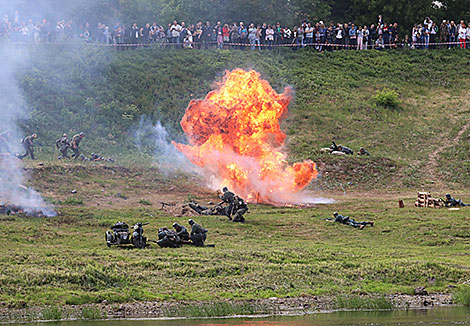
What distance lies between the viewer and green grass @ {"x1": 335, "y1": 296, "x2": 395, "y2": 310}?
22.4 meters

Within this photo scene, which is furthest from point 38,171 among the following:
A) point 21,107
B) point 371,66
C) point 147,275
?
point 371,66

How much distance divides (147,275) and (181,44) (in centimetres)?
4421

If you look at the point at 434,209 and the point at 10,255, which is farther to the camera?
the point at 434,209

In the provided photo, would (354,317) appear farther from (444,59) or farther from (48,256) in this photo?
(444,59)

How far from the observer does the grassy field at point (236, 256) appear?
22766 millimetres

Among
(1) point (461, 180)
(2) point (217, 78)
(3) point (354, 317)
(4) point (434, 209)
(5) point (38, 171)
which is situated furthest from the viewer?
(2) point (217, 78)

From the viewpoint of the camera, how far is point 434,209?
36.7 m

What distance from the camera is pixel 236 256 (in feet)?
86.0

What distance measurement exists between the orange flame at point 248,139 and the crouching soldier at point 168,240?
38.9 feet

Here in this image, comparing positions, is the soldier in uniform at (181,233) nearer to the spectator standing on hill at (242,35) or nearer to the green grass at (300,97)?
the green grass at (300,97)

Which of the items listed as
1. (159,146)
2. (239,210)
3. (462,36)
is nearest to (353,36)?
(462,36)

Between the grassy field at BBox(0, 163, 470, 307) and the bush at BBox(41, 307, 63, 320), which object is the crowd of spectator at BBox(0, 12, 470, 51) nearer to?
the grassy field at BBox(0, 163, 470, 307)

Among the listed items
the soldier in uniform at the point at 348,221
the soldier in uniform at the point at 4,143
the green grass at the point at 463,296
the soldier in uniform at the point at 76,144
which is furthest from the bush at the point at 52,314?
the soldier in uniform at the point at 76,144

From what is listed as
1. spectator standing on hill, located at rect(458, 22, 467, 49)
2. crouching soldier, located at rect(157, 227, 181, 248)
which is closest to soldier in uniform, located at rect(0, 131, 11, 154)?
crouching soldier, located at rect(157, 227, 181, 248)
